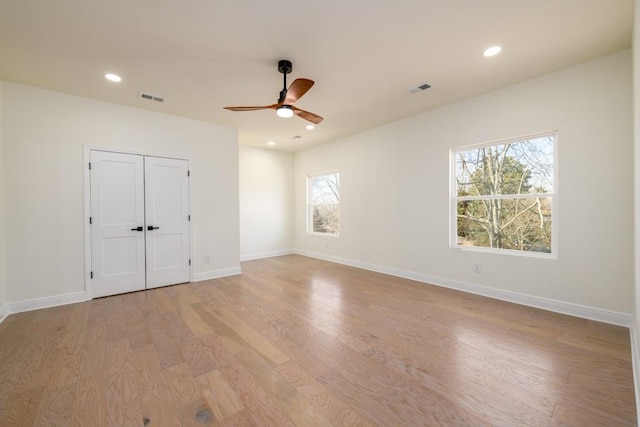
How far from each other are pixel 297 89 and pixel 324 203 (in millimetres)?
4108

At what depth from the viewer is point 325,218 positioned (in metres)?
6.61

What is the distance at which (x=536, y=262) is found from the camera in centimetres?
324

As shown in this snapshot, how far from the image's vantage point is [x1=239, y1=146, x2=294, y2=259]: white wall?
6.43 meters

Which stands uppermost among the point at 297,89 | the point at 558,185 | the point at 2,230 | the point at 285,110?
the point at 297,89

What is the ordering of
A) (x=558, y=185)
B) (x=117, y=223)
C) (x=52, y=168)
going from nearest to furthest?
1. (x=558, y=185)
2. (x=52, y=168)
3. (x=117, y=223)

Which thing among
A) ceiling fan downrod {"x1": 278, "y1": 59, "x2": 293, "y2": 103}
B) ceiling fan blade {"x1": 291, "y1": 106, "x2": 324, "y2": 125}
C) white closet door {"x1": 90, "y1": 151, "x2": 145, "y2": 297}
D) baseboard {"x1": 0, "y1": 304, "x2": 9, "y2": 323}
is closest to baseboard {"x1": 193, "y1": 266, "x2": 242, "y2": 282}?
white closet door {"x1": 90, "y1": 151, "x2": 145, "y2": 297}

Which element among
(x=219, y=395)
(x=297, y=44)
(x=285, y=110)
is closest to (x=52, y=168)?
(x=285, y=110)

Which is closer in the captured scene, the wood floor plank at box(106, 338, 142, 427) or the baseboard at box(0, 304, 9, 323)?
the wood floor plank at box(106, 338, 142, 427)

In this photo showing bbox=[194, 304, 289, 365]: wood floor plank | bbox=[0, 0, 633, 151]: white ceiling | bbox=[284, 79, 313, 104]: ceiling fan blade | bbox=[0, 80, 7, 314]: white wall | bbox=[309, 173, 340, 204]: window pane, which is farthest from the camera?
bbox=[309, 173, 340, 204]: window pane

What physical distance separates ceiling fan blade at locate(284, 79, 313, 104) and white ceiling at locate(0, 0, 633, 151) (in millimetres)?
384

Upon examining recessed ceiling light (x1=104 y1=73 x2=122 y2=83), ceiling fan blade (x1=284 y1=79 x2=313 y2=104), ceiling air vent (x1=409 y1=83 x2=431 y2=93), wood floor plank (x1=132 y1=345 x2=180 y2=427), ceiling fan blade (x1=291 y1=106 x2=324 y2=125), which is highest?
ceiling air vent (x1=409 y1=83 x2=431 y2=93)

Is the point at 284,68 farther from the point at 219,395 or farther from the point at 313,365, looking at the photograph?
the point at 219,395

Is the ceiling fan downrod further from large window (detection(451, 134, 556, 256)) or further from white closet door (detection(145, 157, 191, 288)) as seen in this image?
large window (detection(451, 134, 556, 256))

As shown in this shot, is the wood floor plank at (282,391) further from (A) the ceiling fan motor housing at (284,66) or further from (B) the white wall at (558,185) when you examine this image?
(B) the white wall at (558,185)
